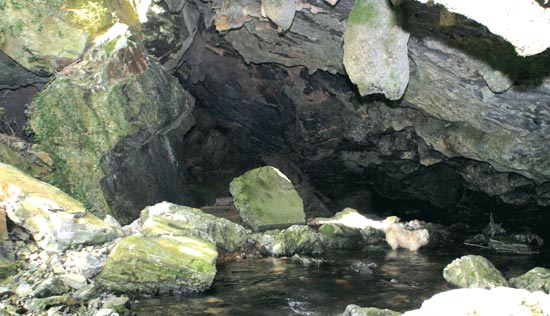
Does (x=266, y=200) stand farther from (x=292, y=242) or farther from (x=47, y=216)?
(x=47, y=216)

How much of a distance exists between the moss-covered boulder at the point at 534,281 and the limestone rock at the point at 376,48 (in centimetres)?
470

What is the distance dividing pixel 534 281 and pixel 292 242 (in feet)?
19.5

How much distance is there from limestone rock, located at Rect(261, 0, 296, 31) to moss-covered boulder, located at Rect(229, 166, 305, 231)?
6547 millimetres

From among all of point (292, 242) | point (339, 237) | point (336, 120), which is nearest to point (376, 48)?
point (292, 242)

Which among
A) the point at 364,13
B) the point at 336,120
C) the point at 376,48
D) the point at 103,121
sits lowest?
the point at 103,121

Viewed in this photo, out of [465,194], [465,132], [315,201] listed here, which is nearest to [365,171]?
[315,201]

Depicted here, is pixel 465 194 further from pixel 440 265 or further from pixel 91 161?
pixel 91 161

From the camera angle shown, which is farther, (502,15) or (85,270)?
(85,270)

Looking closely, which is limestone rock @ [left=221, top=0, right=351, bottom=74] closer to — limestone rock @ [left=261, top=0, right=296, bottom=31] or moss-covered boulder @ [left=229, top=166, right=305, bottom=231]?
limestone rock @ [left=261, top=0, right=296, bottom=31]

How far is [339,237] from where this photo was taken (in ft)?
48.4

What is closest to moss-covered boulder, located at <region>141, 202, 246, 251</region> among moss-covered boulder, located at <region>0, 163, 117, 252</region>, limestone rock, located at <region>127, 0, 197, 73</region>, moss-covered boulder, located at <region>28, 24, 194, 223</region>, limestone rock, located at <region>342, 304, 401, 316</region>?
moss-covered boulder, located at <region>0, 163, 117, 252</region>

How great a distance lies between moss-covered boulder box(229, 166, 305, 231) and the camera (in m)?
15.3

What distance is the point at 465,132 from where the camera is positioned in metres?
14.4

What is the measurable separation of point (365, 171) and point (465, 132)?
8761mm
